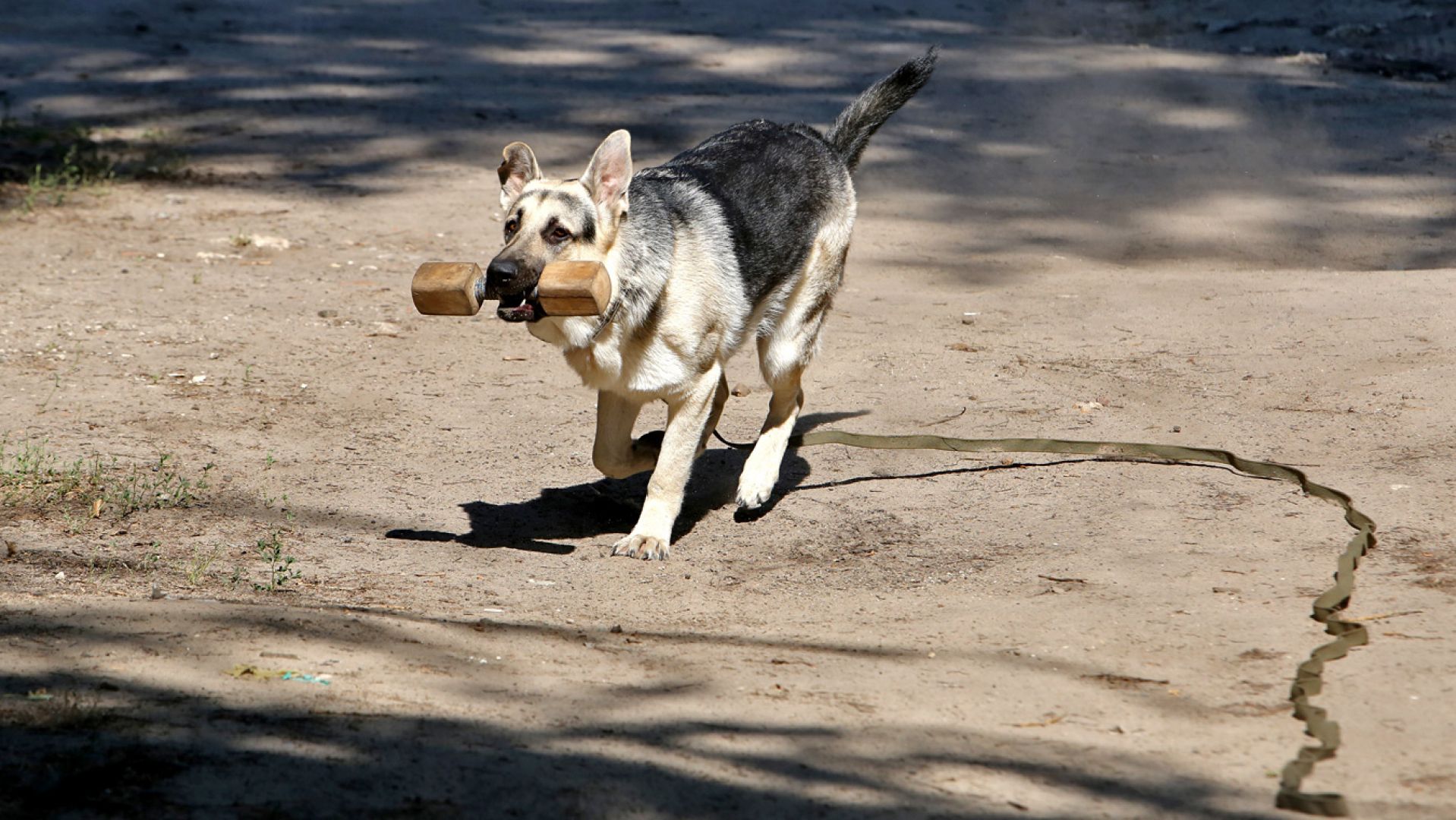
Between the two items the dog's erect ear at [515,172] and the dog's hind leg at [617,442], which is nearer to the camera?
the dog's erect ear at [515,172]

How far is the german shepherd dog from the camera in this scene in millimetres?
6078

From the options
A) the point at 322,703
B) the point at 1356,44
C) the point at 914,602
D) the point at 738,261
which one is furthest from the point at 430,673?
the point at 1356,44

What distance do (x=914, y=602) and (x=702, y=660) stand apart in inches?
45.4

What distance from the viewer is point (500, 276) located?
18.9 ft

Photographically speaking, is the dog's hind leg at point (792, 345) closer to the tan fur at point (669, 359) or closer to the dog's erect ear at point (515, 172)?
the tan fur at point (669, 359)

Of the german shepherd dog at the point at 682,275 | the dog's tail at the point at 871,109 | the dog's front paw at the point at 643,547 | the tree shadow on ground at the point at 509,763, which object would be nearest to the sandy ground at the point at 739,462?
the tree shadow on ground at the point at 509,763

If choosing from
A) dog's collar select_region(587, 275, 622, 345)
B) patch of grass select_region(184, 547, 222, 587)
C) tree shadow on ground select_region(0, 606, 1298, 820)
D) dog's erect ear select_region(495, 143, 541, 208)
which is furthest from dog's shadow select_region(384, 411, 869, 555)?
tree shadow on ground select_region(0, 606, 1298, 820)

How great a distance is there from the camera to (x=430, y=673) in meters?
4.31

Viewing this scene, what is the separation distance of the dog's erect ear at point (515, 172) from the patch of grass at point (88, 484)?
1.95 metres

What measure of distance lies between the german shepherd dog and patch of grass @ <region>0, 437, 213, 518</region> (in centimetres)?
184

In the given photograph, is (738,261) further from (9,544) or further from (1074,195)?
(1074,195)

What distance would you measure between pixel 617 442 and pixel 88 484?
93.5 inches

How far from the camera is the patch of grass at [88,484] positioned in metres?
6.19

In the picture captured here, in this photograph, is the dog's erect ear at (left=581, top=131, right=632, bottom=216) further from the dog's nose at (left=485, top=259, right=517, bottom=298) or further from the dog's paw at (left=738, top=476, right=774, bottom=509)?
the dog's paw at (left=738, top=476, right=774, bottom=509)
